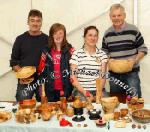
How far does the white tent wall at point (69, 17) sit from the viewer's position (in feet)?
12.1

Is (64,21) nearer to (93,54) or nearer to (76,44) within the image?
(76,44)

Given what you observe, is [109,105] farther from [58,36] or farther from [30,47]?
[30,47]

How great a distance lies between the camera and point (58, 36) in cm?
292

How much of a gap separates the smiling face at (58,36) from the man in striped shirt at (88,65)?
0.19 m

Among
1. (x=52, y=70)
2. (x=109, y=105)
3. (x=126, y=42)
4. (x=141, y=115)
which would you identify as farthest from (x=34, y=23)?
(x=141, y=115)

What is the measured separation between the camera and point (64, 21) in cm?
388

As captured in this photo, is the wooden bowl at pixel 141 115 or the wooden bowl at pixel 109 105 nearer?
the wooden bowl at pixel 141 115

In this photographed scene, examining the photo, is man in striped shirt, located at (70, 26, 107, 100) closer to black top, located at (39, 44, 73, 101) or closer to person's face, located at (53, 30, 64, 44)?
black top, located at (39, 44, 73, 101)

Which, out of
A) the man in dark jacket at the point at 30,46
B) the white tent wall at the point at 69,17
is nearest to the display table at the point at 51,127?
the man in dark jacket at the point at 30,46

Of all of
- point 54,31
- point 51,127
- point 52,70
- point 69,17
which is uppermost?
point 69,17

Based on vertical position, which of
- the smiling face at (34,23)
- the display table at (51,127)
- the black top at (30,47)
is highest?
the smiling face at (34,23)

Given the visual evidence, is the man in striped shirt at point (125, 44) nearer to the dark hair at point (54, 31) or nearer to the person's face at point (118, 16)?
the person's face at point (118, 16)

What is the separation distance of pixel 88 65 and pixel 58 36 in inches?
15.7

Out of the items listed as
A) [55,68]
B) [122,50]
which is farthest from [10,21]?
[122,50]
